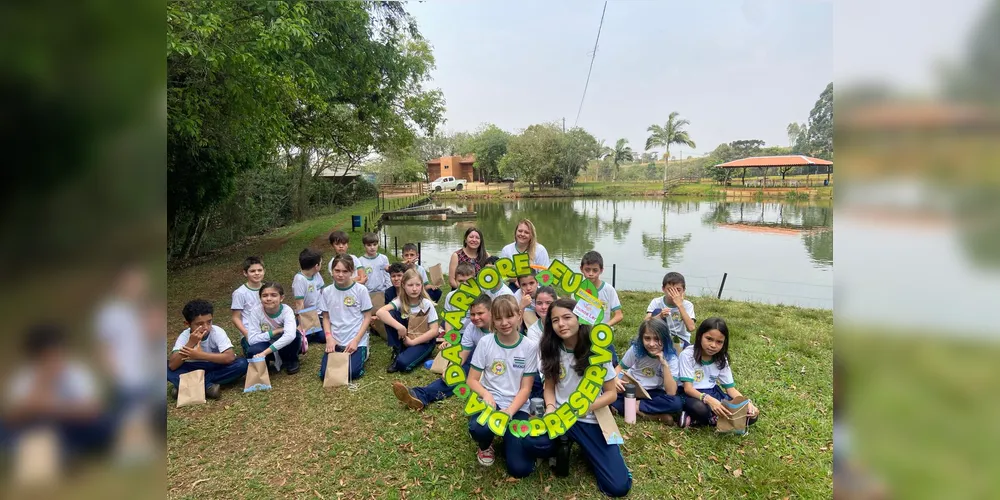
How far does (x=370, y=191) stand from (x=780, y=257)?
97.9 ft

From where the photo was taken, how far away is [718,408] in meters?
3.44

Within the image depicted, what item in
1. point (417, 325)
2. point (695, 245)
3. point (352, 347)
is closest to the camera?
point (352, 347)

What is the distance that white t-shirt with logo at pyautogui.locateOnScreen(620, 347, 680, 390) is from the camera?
3.76m

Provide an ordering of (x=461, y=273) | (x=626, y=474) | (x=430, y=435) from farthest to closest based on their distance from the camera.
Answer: (x=461, y=273) → (x=430, y=435) → (x=626, y=474)

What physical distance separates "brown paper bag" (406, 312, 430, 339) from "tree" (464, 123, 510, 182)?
44998 mm

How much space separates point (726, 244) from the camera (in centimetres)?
1477

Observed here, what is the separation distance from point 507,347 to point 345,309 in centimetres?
231

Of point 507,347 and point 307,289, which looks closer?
point 507,347

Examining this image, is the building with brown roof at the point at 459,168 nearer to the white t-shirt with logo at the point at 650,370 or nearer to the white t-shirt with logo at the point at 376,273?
the white t-shirt with logo at the point at 376,273

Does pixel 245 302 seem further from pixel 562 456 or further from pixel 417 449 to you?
pixel 562 456

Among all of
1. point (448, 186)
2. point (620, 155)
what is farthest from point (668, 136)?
point (448, 186)
